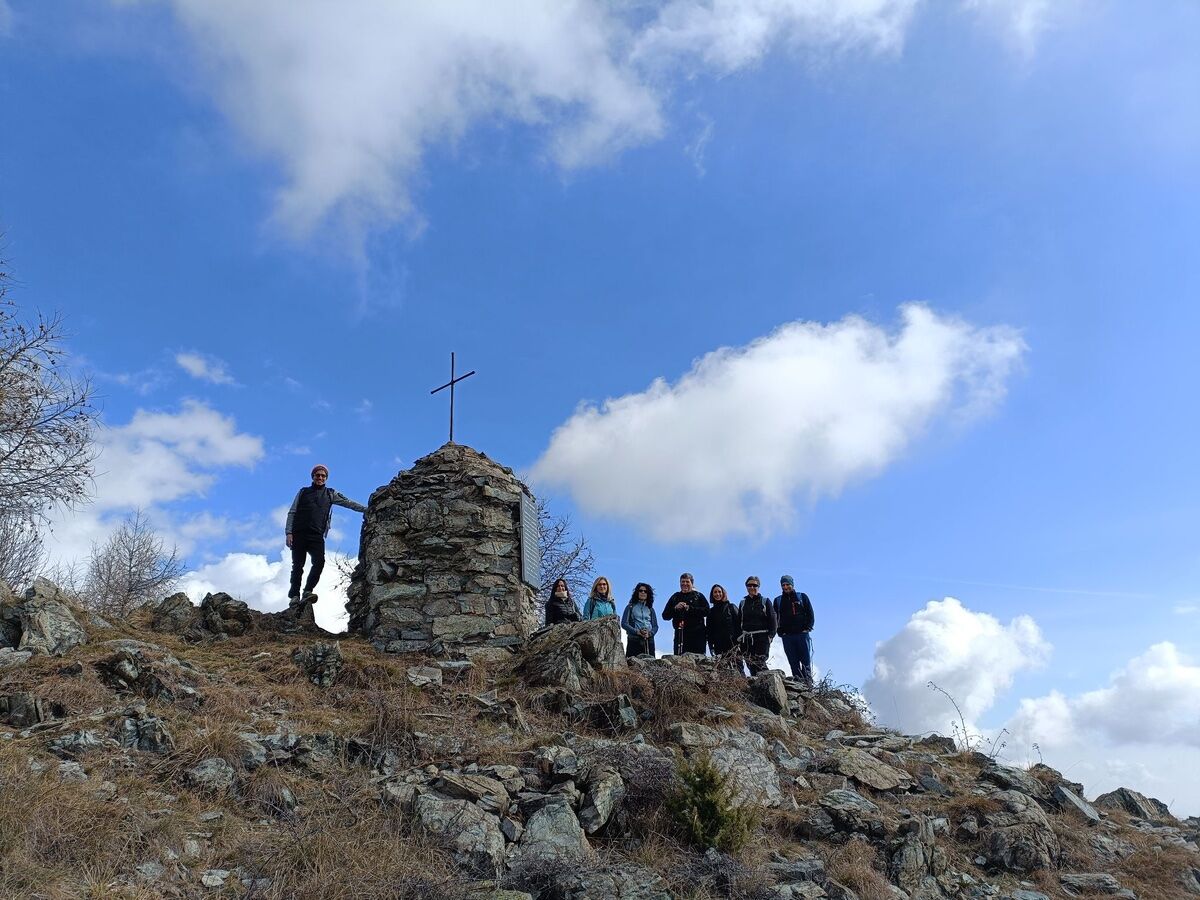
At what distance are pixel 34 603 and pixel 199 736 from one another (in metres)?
3.23

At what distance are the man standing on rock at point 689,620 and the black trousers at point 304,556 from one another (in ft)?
15.8

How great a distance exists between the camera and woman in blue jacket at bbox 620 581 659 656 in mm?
11523

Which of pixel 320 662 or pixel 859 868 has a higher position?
pixel 320 662

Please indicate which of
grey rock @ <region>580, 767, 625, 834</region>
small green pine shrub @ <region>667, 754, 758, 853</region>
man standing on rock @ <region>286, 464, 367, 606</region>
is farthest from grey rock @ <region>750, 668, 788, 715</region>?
man standing on rock @ <region>286, 464, 367, 606</region>

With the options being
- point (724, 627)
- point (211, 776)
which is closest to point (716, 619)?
point (724, 627)

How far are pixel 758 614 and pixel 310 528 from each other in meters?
6.17

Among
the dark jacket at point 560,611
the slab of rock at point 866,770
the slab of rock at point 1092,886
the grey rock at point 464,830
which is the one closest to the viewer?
the grey rock at point 464,830

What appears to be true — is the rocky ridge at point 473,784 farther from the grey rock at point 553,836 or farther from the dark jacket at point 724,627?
the dark jacket at point 724,627

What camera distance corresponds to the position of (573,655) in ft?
30.4

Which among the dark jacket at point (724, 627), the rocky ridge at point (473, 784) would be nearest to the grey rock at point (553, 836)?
the rocky ridge at point (473, 784)

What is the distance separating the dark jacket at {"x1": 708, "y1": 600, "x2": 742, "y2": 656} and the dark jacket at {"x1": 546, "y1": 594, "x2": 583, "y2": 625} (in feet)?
6.18

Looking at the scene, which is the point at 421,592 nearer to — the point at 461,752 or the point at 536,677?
the point at 536,677

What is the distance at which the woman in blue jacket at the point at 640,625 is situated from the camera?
1152 cm

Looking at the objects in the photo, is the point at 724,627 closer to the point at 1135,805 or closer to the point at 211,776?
the point at 1135,805
